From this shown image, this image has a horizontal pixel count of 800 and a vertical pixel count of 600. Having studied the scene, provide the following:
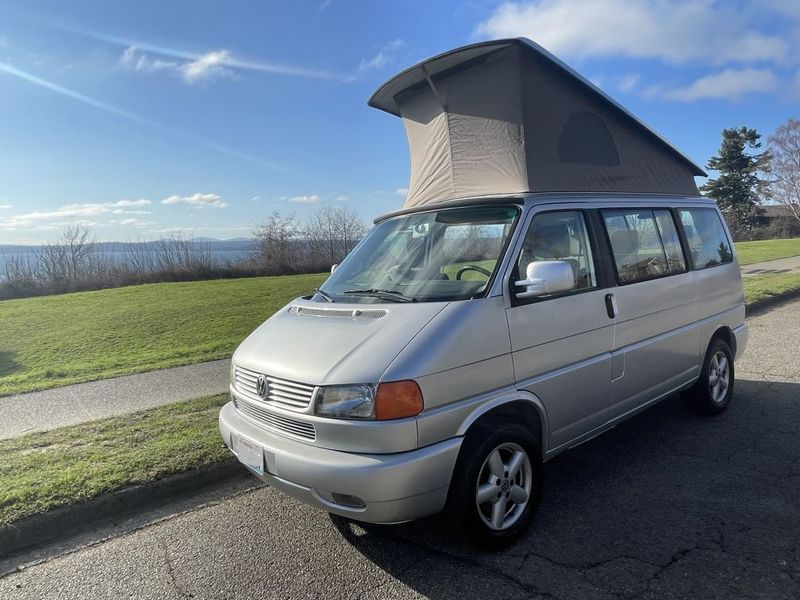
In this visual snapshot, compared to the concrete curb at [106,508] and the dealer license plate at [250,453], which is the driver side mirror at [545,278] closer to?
the dealer license plate at [250,453]

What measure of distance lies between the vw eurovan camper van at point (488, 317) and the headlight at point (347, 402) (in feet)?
0.04

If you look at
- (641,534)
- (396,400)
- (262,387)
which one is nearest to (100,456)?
(262,387)

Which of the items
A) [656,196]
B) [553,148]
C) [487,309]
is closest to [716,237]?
[656,196]

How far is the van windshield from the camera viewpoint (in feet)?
11.2

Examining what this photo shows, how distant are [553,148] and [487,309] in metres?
1.56

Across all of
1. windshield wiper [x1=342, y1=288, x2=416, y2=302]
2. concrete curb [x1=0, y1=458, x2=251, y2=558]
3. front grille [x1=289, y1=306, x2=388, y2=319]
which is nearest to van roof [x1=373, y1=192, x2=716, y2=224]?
windshield wiper [x1=342, y1=288, x2=416, y2=302]

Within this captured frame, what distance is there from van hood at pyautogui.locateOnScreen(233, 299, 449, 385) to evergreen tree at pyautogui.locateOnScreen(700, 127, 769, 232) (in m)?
58.4

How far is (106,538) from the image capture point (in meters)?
3.61

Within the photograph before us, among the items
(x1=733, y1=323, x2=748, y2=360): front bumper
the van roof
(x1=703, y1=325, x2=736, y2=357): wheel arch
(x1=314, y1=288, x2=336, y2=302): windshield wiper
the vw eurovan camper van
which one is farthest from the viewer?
(x1=733, y1=323, x2=748, y2=360): front bumper

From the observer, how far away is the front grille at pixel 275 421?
2.95 metres

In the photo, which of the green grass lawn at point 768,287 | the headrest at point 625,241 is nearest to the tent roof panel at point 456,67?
the headrest at point 625,241

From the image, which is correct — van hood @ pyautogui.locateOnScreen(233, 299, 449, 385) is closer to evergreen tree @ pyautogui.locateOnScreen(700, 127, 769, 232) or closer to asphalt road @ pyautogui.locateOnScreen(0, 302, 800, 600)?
asphalt road @ pyautogui.locateOnScreen(0, 302, 800, 600)

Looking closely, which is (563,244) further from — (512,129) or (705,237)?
(705,237)

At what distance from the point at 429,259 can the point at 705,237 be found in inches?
130
